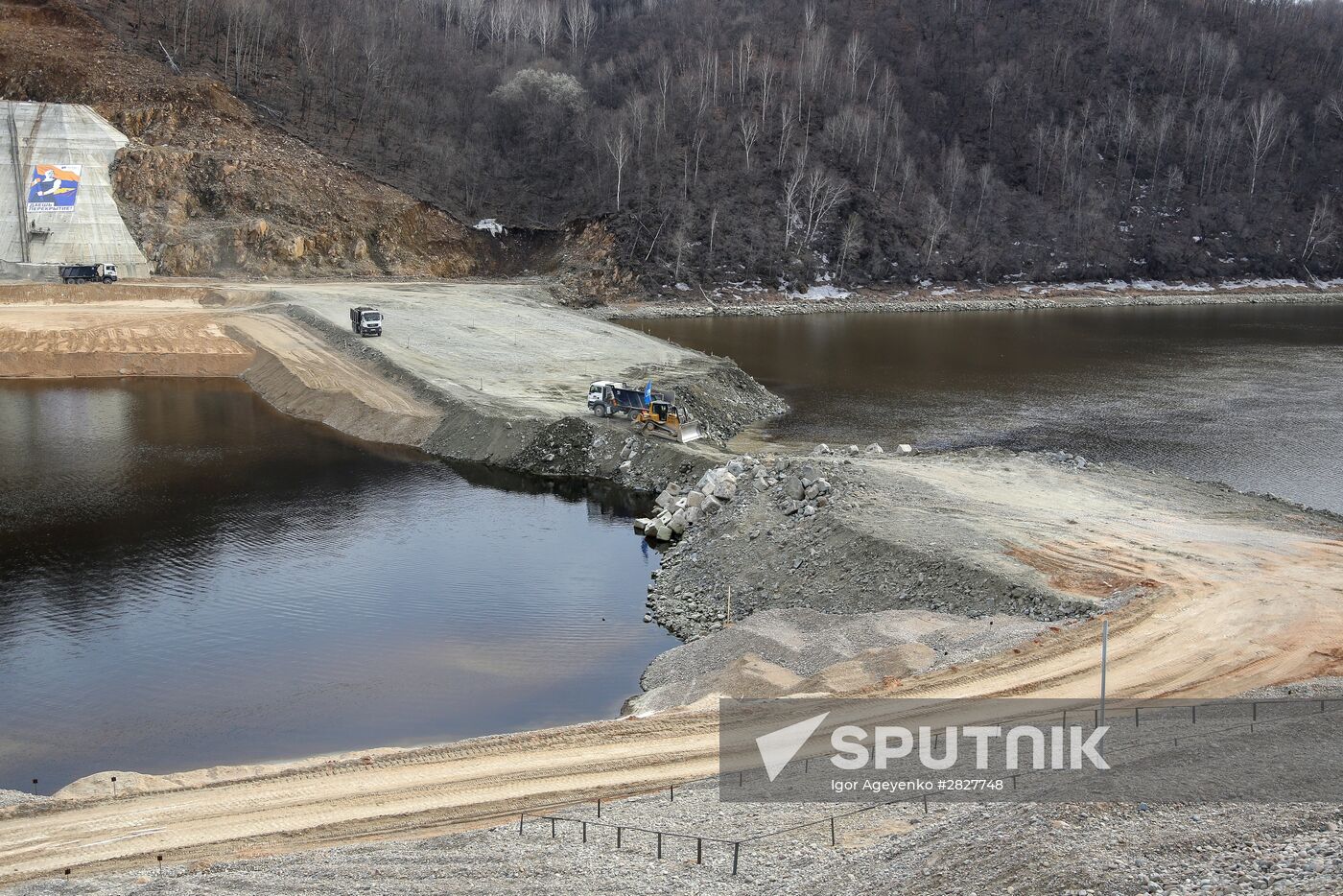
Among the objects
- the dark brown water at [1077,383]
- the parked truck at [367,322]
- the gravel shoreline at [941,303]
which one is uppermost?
the parked truck at [367,322]

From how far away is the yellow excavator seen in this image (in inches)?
1750

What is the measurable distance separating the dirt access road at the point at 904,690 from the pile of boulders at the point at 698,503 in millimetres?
4881

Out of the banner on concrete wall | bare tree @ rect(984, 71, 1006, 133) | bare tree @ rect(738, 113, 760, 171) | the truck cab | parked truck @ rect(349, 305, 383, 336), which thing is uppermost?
bare tree @ rect(984, 71, 1006, 133)

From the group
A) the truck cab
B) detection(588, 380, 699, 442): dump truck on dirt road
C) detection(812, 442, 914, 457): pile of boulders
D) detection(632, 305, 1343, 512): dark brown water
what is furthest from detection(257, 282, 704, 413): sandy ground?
detection(812, 442, 914, 457): pile of boulders

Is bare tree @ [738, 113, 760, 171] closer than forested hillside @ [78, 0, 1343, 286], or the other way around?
forested hillside @ [78, 0, 1343, 286]

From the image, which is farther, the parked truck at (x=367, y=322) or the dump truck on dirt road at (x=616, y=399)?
the parked truck at (x=367, y=322)

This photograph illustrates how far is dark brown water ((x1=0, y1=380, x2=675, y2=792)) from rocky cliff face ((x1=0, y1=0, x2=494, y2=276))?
1610 inches

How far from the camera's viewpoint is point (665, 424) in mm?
44750

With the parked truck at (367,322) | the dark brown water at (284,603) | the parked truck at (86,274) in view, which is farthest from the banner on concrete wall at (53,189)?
the dark brown water at (284,603)

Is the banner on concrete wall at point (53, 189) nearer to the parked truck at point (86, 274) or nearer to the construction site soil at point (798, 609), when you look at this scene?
the parked truck at point (86, 274)

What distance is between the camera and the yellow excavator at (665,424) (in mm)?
44438

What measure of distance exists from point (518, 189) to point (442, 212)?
11926mm

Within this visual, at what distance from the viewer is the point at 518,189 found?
355ft

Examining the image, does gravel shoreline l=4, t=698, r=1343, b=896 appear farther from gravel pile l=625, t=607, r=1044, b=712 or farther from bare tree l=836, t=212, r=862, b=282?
bare tree l=836, t=212, r=862, b=282
